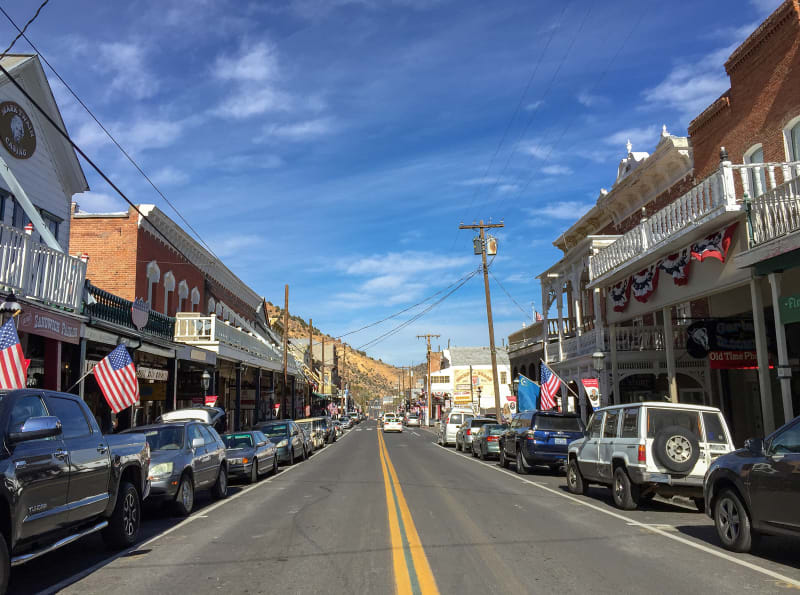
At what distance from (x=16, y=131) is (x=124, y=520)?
12633mm

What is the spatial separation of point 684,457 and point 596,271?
14.0m

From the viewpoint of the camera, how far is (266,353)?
3834 cm

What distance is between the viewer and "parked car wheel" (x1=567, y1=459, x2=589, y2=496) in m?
13.8

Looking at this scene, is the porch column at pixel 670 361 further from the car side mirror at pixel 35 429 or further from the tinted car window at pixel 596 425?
the car side mirror at pixel 35 429

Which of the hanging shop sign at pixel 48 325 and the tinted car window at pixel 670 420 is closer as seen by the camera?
the tinted car window at pixel 670 420

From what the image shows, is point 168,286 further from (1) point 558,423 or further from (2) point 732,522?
(2) point 732,522

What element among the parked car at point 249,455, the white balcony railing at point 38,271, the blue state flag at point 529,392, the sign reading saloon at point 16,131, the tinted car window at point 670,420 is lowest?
the parked car at point 249,455

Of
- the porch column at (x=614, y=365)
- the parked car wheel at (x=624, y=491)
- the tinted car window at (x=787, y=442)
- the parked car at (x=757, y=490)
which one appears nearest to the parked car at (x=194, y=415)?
the parked car wheel at (x=624, y=491)

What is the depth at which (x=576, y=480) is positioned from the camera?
1393 centimetres

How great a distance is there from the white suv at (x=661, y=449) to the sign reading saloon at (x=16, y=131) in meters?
15.6

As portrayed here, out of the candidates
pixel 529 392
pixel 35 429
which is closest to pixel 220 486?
pixel 35 429

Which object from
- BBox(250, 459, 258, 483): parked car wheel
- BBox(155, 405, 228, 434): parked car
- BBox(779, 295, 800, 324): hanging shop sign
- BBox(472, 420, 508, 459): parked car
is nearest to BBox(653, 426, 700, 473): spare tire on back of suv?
BBox(779, 295, 800, 324): hanging shop sign

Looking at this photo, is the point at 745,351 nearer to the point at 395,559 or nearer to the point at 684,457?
the point at 684,457

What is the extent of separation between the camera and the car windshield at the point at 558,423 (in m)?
18.6
